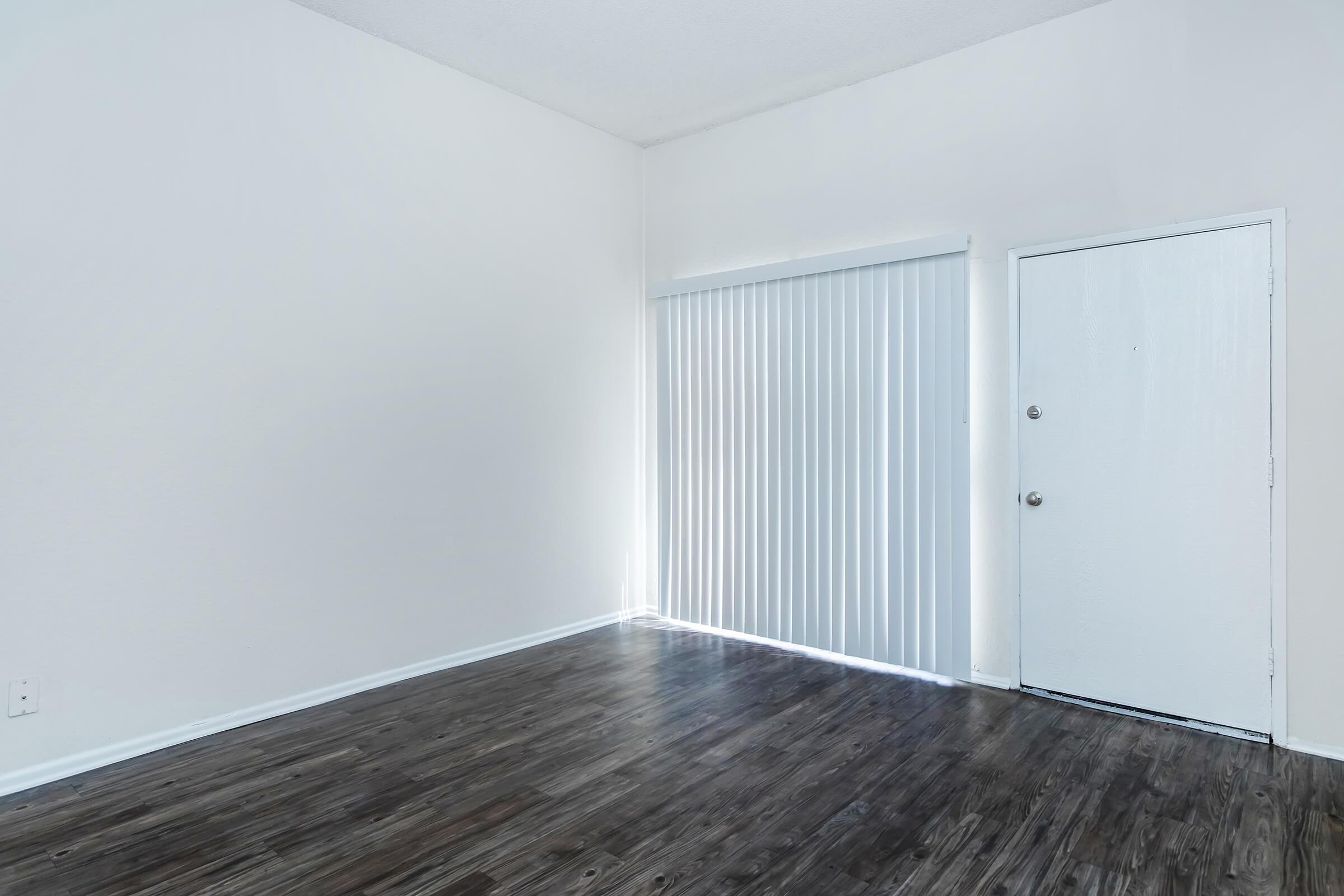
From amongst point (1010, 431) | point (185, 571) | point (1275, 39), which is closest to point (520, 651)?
point (185, 571)

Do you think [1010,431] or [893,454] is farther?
[893,454]

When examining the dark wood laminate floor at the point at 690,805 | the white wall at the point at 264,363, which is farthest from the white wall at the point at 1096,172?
the white wall at the point at 264,363

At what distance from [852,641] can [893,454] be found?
3.37 ft

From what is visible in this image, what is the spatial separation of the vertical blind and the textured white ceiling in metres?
1.04

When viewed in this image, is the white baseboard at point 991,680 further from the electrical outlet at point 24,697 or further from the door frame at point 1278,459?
the electrical outlet at point 24,697

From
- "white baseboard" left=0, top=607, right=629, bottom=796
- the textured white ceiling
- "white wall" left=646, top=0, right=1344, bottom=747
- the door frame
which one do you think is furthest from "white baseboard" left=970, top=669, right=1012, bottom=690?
the textured white ceiling

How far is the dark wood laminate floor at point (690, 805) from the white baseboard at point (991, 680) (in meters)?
0.11

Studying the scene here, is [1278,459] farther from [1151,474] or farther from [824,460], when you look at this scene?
[824,460]

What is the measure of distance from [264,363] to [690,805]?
2507 millimetres

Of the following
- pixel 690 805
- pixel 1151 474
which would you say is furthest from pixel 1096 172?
pixel 690 805

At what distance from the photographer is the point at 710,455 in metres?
4.75

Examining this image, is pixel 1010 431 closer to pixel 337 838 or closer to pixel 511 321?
pixel 511 321

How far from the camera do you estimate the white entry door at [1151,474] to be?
10.0 feet

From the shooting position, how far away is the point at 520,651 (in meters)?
4.32
